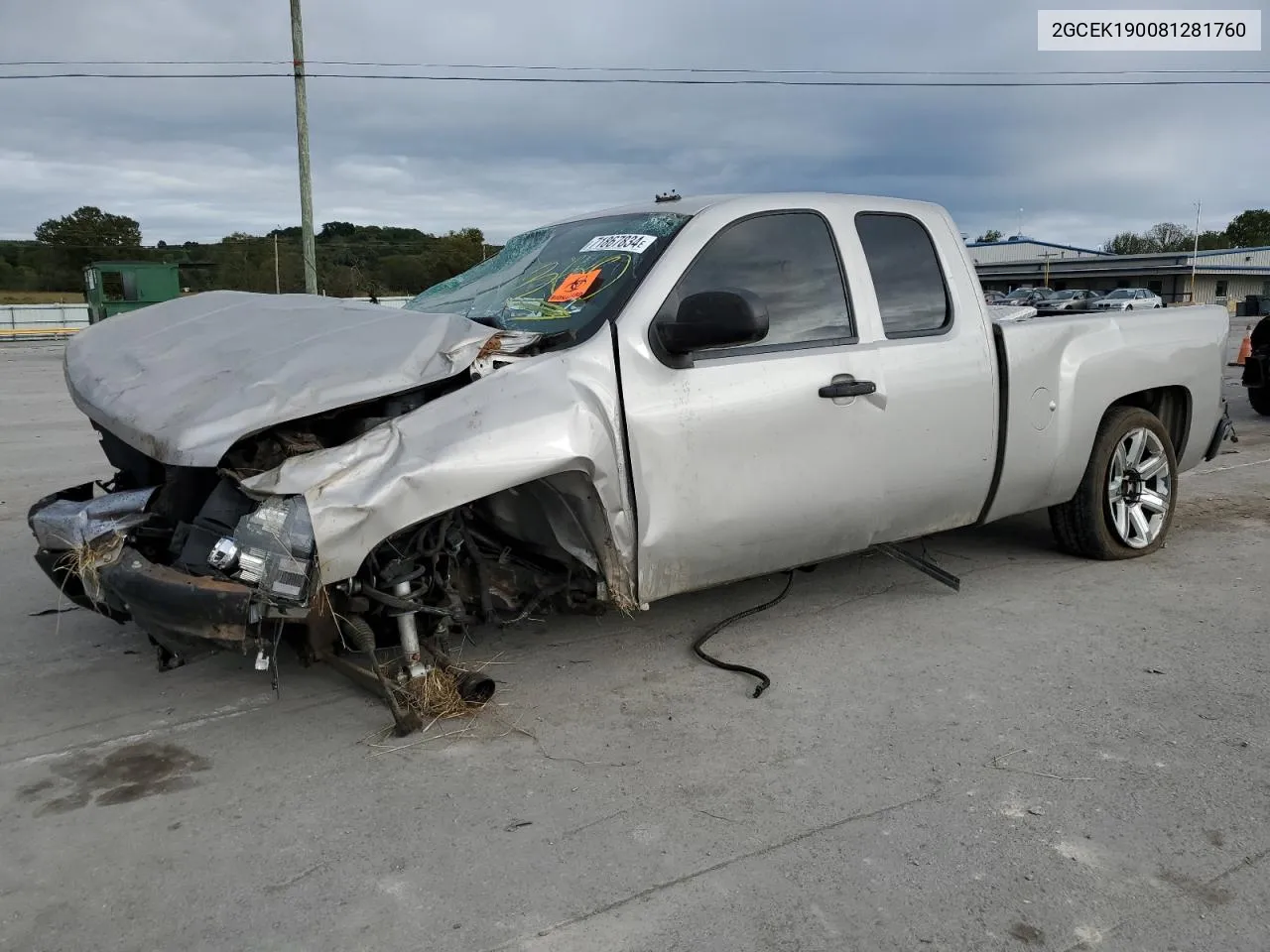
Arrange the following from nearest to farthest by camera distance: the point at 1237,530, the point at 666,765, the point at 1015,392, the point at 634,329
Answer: the point at 666,765, the point at 634,329, the point at 1015,392, the point at 1237,530

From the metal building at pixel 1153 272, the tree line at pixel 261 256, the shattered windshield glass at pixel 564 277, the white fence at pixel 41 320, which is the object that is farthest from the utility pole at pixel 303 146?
the metal building at pixel 1153 272

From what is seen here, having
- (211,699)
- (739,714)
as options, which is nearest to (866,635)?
(739,714)

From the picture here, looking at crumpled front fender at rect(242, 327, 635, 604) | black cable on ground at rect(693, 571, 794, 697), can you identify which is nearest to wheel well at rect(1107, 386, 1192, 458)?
black cable on ground at rect(693, 571, 794, 697)

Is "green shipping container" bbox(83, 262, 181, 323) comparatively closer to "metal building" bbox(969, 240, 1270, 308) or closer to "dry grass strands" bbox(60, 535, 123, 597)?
"dry grass strands" bbox(60, 535, 123, 597)

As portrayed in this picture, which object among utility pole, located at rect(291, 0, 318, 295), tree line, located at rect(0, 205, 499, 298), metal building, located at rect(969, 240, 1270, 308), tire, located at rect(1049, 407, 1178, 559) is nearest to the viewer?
tire, located at rect(1049, 407, 1178, 559)

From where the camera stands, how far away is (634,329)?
3748 mm

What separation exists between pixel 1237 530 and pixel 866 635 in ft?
11.0

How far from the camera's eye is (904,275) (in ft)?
15.2

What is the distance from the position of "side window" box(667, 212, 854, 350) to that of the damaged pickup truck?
1cm

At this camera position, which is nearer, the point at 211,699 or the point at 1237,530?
the point at 211,699

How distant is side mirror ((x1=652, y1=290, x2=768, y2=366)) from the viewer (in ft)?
11.8

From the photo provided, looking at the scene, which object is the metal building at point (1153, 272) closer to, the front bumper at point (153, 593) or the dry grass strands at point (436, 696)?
the dry grass strands at point (436, 696)

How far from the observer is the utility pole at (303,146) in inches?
800

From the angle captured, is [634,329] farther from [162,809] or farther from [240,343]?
[162,809]
